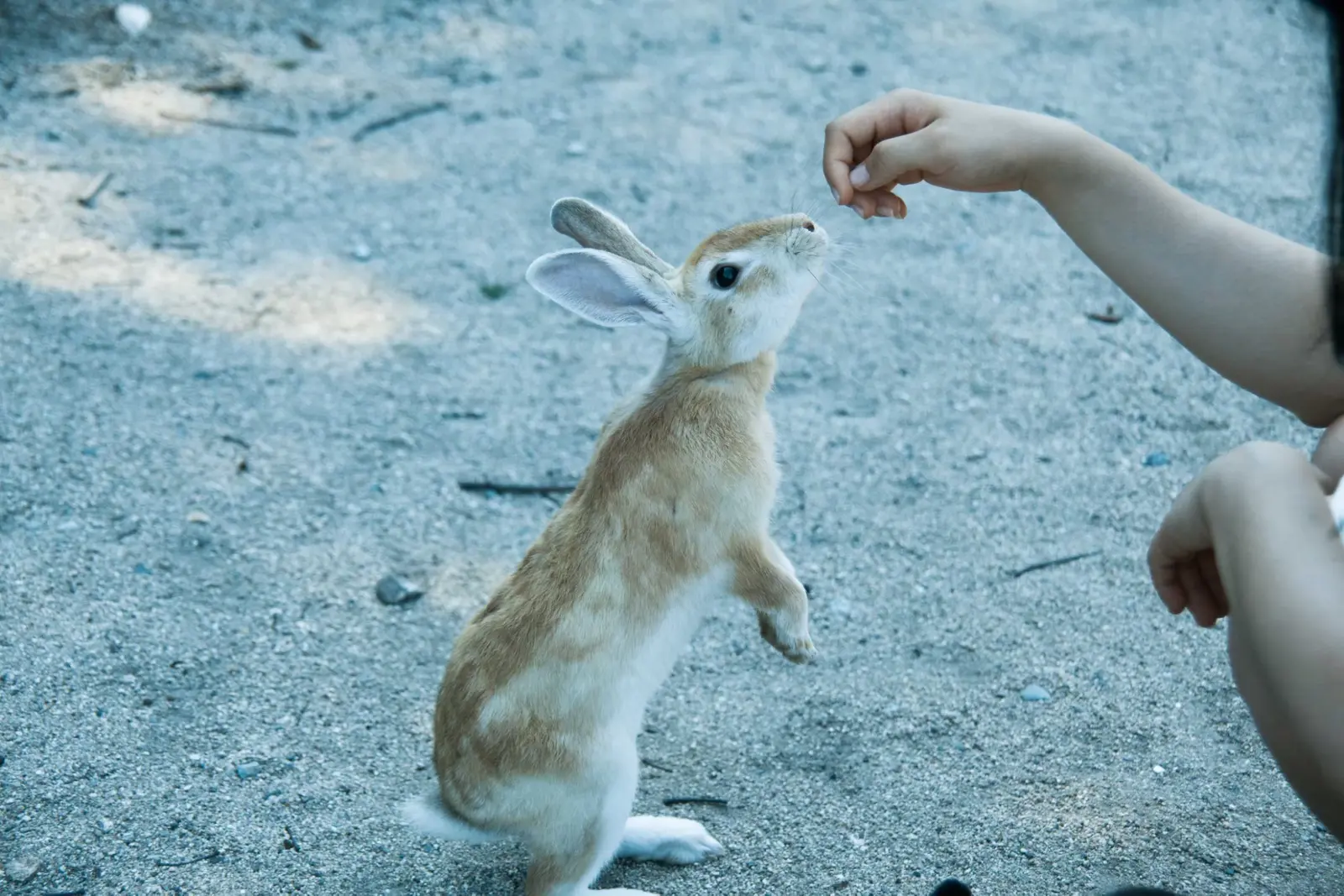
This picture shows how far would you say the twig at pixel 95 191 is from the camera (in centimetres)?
422

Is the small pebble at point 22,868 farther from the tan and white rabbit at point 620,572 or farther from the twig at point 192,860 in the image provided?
the tan and white rabbit at point 620,572

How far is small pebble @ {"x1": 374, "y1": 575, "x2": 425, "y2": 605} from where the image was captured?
120 inches

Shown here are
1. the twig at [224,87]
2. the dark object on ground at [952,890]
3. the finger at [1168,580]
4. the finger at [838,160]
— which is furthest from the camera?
the twig at [224,87]

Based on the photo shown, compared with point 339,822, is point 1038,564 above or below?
above

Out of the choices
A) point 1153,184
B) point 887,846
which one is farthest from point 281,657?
point 1153,184

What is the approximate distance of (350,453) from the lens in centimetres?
346

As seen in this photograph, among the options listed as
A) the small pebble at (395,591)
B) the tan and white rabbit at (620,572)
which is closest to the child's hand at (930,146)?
the tan and white rabbit at (620,572)

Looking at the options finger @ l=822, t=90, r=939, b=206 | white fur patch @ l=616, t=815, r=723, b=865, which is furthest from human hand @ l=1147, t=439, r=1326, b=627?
white fur patch @ l=616, t=815, r=723, b=865

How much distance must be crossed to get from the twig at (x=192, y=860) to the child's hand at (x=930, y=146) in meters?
1.60

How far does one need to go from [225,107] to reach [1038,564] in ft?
10.9

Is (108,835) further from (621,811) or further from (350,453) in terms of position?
(350,453)

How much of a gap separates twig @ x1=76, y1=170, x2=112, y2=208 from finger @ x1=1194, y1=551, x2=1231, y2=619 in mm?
3490

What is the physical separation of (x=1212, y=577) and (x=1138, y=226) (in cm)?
64

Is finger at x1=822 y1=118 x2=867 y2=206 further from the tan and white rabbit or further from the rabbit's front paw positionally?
the rabbit's front paw
